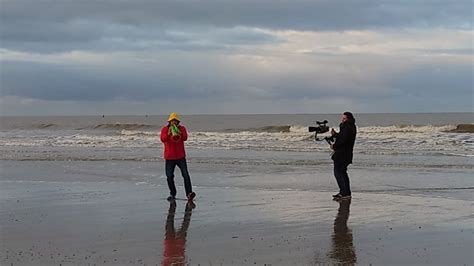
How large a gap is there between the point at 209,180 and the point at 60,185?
3.35 meters

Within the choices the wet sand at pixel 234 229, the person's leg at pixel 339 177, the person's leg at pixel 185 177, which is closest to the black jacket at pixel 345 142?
the person's leg at pixel 339 177

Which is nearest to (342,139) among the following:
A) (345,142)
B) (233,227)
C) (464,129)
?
(345,142)

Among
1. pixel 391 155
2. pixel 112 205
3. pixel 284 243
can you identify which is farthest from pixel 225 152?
pixel 284 243

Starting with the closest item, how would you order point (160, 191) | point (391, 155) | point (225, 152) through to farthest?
point (160, 191), point (391, 155), point (225, 152)

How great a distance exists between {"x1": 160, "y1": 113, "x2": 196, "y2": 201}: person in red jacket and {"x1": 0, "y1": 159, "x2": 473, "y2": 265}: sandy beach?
0.92 ft

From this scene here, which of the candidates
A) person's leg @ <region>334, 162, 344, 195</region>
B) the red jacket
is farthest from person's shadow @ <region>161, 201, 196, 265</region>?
person's leg @ <region>334, 162, 344, 195</region>

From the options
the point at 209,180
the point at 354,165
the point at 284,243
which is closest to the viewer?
the point at 284,243

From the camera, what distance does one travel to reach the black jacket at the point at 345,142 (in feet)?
35.3

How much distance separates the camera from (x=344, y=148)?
10.9m

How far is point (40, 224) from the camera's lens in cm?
797

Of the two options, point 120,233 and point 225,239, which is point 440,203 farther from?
point 120,233

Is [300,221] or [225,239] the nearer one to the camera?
[225,239]

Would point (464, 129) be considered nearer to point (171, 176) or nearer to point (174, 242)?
point (171, 176)

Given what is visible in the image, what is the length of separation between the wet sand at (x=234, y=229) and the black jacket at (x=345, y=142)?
2.43ft
